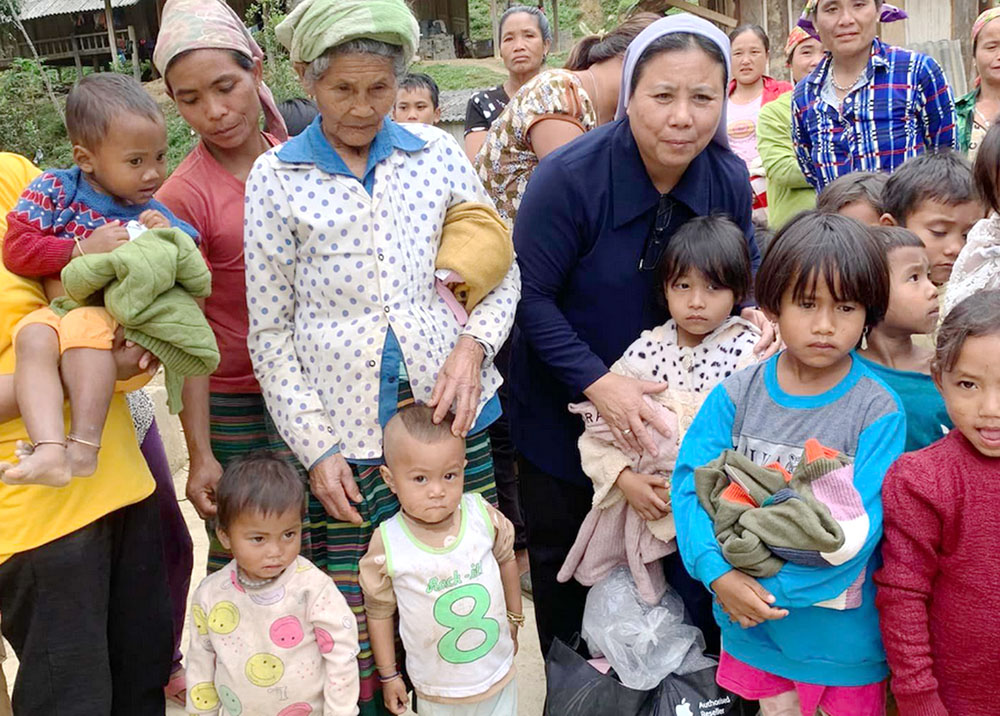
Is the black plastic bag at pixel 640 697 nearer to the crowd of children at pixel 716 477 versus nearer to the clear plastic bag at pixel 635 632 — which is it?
the clear plastic bag at pixel 635 632

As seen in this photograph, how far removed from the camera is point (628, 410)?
7.70 feet

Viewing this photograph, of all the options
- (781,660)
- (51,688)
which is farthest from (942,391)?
(51,688)

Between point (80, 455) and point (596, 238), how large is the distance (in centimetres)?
144

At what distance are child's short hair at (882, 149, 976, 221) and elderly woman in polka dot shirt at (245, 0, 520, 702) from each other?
1239 mm

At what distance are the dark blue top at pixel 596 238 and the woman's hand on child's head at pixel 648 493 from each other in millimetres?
284

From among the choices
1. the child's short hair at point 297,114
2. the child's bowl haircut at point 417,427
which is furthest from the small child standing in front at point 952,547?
the child's short hair at point 297,114

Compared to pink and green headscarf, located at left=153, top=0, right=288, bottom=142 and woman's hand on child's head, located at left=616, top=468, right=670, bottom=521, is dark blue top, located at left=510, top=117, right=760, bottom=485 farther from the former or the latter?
pink and green headscarf, located at left=153, top=0, right=288, bottom=142

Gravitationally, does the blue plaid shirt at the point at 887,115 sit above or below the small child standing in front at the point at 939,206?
above

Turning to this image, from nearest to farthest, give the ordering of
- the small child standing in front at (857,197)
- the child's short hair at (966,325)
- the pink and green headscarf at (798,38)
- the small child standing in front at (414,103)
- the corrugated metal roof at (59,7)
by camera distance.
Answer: the child's short hair at (966,325) → the small child standing in front at (857,197) → the small child standing in front at (414,103) → the pink and green headscarf at (798,38) → the corrugated metal roof at (59,7)

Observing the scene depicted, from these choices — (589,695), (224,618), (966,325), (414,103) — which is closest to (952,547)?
(966,325)

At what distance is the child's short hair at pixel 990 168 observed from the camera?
2.04 m

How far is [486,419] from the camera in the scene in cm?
241

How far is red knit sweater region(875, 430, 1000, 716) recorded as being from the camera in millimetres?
1789

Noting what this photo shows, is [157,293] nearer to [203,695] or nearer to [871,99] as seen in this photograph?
[203,695]
